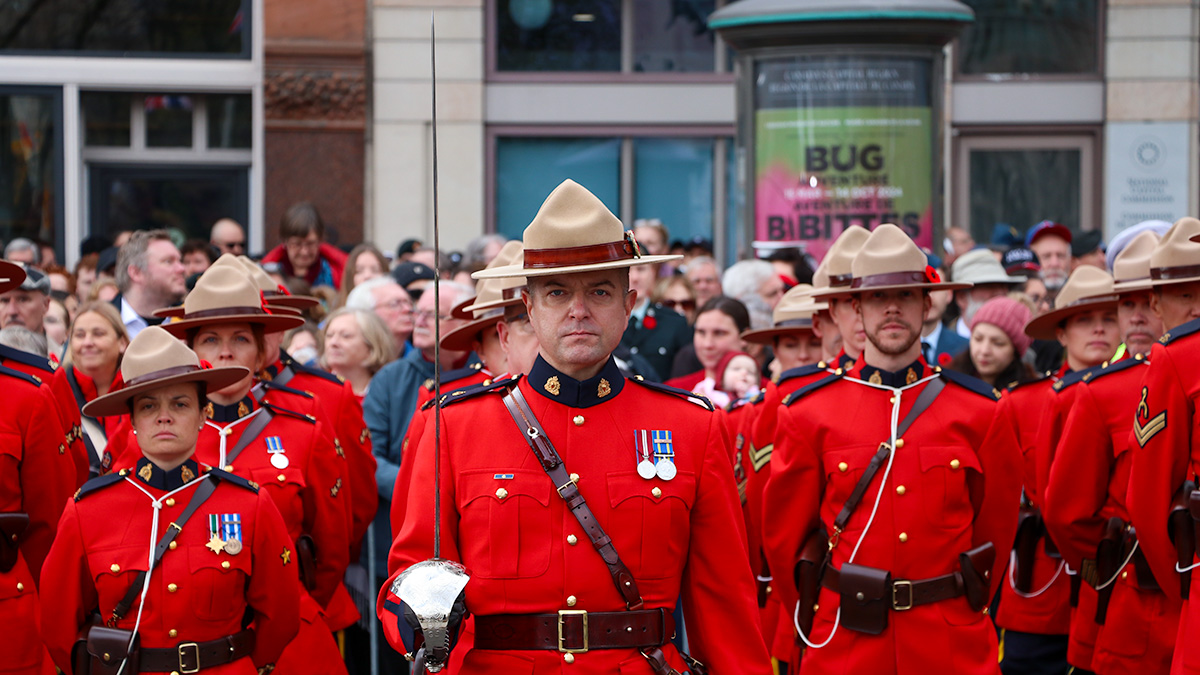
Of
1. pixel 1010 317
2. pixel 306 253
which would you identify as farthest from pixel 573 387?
pixel 306 253

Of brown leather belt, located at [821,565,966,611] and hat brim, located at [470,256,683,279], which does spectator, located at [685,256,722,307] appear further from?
hat brim, located at [470,256,683,279]

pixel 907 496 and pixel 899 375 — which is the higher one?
pixel 899 375

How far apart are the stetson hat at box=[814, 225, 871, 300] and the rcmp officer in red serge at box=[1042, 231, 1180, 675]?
1073mm

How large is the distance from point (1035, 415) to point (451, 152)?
33.7ft

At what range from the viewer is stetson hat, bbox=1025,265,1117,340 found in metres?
7.04

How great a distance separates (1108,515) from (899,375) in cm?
125

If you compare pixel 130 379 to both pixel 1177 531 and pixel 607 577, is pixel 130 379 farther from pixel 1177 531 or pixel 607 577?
pixel 1177 531

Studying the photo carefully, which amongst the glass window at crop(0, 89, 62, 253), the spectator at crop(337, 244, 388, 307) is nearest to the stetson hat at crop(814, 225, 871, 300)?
the spectator at crop(337, 244, 388, 307)

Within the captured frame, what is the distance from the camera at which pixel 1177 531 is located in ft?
17.5

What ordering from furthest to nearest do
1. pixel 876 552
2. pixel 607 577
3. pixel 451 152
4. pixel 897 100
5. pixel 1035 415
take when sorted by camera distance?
pixel 451 152 < pixel 897 100 < pixel 1035 415 < pixel 876 552 < pixel 607 577

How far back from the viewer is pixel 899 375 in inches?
224

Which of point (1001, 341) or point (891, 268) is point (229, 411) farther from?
point (1001, 341)

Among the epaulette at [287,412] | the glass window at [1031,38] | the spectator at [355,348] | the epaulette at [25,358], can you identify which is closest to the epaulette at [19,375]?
the epaulette at [25,358]

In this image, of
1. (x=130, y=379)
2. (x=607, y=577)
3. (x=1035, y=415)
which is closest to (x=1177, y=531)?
(x=1035, y=415)
